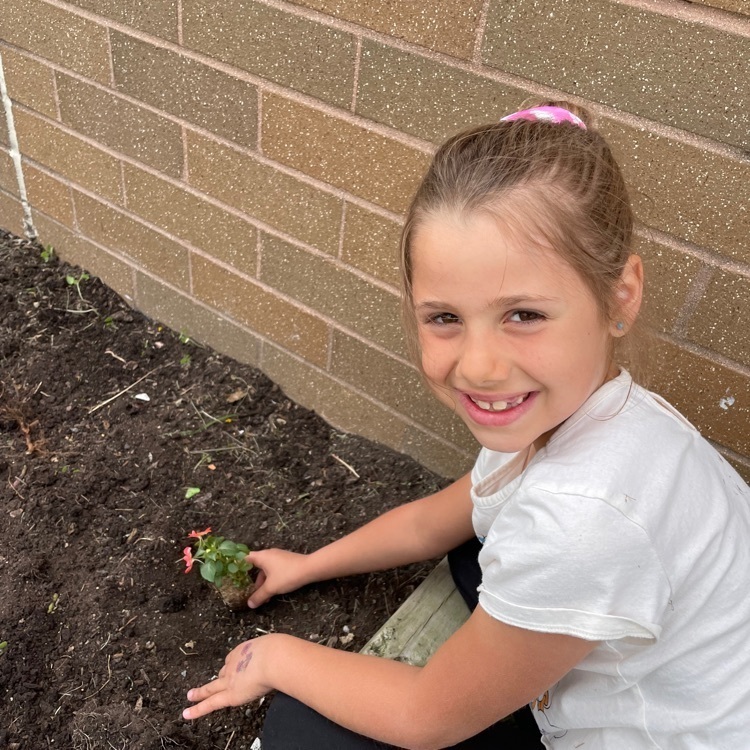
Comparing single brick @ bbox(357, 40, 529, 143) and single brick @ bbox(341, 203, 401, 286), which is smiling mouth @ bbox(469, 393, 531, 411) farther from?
single brick @ bbox(341, 203, 401, 286)

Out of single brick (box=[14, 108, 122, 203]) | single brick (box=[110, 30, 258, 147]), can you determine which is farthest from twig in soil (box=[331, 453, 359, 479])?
single brick (box=[14, 108, 122, 203])

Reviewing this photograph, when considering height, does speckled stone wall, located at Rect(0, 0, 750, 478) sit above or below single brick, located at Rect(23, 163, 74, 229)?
above

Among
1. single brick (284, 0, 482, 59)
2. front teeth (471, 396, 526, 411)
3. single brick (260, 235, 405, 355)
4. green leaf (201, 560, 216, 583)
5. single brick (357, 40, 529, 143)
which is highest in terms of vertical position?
single brick (284, 0, 482, 59)

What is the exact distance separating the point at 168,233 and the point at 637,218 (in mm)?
1642

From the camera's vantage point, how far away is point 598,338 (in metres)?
1.19

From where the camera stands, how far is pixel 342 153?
2059 mm

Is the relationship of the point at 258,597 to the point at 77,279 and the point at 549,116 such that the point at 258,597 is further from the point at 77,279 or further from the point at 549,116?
the point at 77,279

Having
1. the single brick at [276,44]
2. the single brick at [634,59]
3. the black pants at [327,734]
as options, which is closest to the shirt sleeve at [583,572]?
the black pants at [327,734]

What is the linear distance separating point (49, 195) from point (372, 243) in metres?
1.59

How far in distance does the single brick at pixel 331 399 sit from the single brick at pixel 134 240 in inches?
17.5

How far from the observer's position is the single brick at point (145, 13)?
2246 mm

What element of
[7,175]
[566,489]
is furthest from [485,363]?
[7,175]

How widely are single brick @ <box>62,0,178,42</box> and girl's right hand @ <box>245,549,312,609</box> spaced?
1517 mm

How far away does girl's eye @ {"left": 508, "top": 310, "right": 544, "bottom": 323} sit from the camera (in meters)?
1.13
